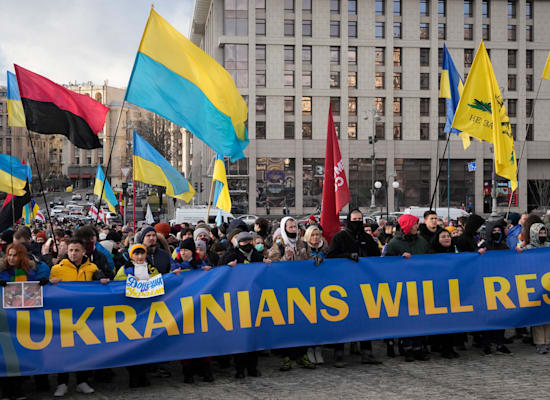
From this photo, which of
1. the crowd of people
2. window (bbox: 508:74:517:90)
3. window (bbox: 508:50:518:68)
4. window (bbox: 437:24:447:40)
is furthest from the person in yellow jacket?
window (bbox: 508:50:518:68)

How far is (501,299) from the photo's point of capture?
788 centimetres

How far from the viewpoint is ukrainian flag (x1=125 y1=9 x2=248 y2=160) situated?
340 inches

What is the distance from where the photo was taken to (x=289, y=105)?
192 feet

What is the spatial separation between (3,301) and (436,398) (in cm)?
449

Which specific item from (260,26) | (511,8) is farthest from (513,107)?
(260,26)

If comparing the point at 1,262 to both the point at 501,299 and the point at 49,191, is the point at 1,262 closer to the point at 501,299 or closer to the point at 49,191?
the point at 501,299

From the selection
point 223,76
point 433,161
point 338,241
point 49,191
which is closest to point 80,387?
point 338,241

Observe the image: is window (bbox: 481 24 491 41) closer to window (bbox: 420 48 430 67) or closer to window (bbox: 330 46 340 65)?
window (bbox: 420 48 430 67)

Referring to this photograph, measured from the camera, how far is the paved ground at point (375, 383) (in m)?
6.27

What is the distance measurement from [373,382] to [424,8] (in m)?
59.5

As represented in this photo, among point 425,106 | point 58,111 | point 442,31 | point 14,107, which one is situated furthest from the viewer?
point 442,31

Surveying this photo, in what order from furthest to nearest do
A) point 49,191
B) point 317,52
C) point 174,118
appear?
point 49,191
point 317,52
point 174,118

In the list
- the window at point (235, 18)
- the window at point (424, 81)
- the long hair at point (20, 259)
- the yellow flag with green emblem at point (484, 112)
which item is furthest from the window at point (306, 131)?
the long hair at point (20, 259)

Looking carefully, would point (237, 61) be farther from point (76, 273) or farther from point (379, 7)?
point (76, 273)
